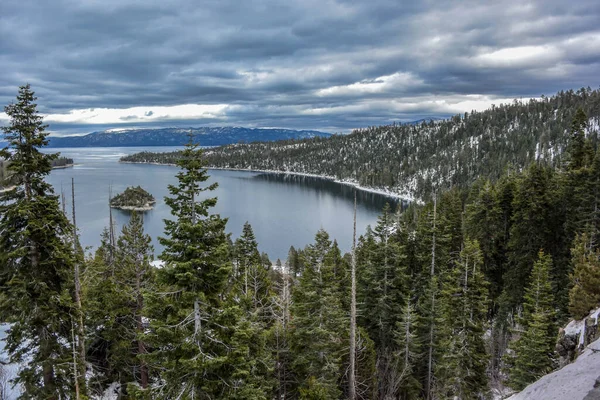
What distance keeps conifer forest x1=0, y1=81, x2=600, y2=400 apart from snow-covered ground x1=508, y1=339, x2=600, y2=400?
705 centimetres

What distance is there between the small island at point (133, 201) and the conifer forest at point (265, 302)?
8837 centimetres

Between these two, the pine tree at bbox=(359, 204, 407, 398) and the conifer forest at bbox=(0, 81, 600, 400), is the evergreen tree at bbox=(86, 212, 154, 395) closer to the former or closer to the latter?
the conifer forest at bbox=(0, 81, 600, 400)

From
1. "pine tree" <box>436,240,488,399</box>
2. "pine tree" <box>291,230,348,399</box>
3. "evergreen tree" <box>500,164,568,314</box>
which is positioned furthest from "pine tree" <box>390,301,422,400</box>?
"evergreen tree" <box>500,164,568,314</box>

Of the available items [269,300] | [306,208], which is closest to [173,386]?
[269,300]

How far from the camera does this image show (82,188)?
6363 inches

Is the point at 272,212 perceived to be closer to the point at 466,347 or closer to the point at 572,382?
the point at 466,347

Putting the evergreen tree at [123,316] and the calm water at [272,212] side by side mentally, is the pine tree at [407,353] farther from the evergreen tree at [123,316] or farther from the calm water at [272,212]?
the calm water at [272,212]

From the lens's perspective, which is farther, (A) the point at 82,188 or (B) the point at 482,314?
(A) the point at 82,188

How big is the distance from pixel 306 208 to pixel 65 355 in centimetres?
12146

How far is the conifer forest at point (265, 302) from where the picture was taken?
435 inches

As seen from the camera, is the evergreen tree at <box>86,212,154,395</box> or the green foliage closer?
the evergreen tree at <box>86,212,154,395</box>

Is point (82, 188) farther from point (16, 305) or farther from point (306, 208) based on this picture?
point (16, 305)

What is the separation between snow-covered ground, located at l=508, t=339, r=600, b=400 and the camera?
22.9 ft

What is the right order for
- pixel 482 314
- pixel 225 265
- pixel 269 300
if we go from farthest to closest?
pixel 269 300, pixel 482 314, pixel 225 265
